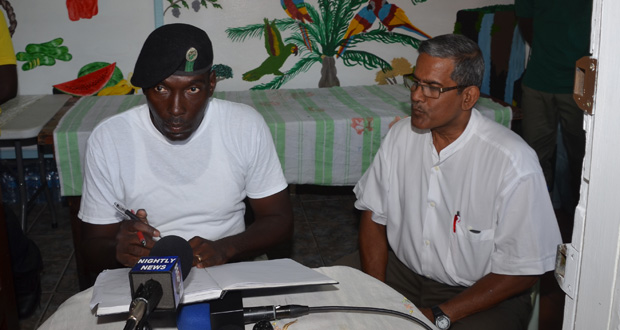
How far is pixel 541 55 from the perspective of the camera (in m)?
3.80

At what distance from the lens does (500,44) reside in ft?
14.0

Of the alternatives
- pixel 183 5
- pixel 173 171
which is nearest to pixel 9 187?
pixel 183 5

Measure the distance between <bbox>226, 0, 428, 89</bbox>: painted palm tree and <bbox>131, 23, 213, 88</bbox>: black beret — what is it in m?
2.43

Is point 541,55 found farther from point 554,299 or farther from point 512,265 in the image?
point 512,265

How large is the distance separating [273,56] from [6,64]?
169cm

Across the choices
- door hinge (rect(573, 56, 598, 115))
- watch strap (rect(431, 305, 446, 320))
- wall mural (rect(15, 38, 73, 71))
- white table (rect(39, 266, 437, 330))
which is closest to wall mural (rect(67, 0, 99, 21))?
wall mural (rect(15, 38, 73, 71))

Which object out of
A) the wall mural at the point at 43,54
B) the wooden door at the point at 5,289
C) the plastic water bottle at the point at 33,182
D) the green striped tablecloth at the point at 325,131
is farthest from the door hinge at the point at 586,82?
the plastic water bottle at the point at 33,182

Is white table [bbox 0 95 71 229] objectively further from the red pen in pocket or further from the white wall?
the red pen in pocket

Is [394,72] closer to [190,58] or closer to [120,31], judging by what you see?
Answer: [120,31]

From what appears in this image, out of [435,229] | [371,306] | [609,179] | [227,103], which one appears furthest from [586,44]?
[609,179]

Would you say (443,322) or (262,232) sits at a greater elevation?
(262,232)

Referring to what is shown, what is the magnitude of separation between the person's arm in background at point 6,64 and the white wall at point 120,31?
730mm

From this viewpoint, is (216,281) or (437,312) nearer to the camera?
(216,281)

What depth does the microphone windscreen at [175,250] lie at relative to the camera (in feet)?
4.15
